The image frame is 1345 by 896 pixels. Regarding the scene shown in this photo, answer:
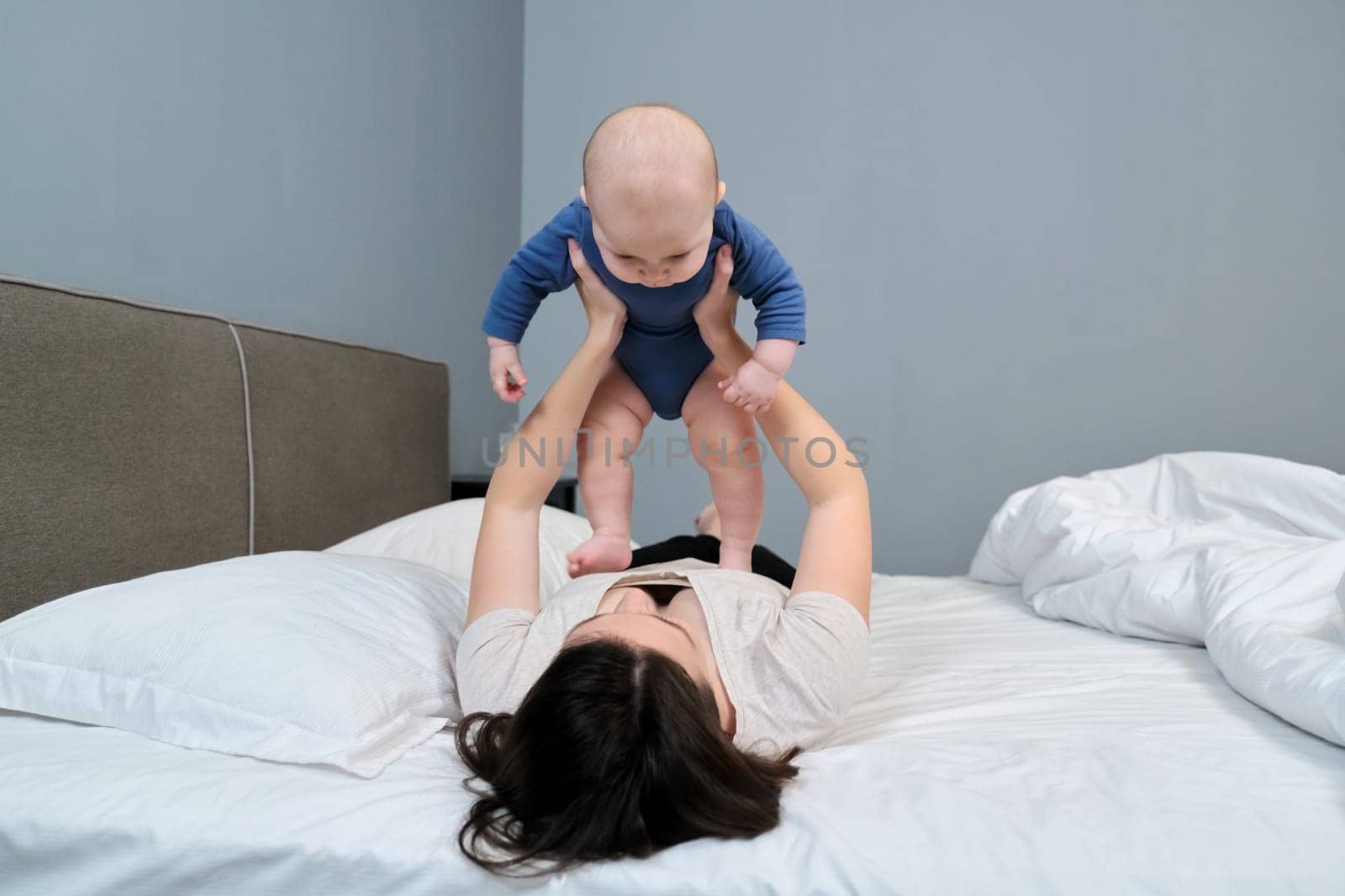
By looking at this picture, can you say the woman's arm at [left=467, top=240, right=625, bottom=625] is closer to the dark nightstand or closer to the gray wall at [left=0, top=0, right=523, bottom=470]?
the gray wall at [left=0, top=0, right=523, bottom=470]

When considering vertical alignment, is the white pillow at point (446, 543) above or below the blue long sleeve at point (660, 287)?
below

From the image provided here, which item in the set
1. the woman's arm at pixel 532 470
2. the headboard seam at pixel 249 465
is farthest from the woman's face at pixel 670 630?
the headboard seam at pixel 249 465

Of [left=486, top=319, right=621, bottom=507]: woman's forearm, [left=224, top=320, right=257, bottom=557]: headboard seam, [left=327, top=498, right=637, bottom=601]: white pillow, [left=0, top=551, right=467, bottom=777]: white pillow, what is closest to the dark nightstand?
[left=327, top=498, right=637, bottom=601]: white pillow

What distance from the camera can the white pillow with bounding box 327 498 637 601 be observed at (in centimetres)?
168

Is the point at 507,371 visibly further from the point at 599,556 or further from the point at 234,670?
the point at 234,670

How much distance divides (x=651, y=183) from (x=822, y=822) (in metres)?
0.63

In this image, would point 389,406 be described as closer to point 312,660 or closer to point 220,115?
point 220,115

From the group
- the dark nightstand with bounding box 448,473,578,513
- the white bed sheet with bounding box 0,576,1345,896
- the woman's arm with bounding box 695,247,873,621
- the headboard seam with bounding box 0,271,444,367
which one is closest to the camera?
the white bed sheet with bounding box 0,576,1345,896

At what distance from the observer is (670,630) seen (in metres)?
0.98

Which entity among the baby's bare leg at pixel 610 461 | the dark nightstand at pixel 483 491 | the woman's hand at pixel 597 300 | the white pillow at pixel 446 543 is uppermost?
the woman's hand at pixel 597 300

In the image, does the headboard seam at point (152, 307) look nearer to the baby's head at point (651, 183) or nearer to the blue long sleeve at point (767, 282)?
the baby's head at point (651, 183)

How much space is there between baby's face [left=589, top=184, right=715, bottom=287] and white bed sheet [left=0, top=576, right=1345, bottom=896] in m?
0.55

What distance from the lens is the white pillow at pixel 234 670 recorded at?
3.04 ft

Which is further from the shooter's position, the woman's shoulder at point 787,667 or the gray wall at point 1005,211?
the gray wall at point 1005,211
